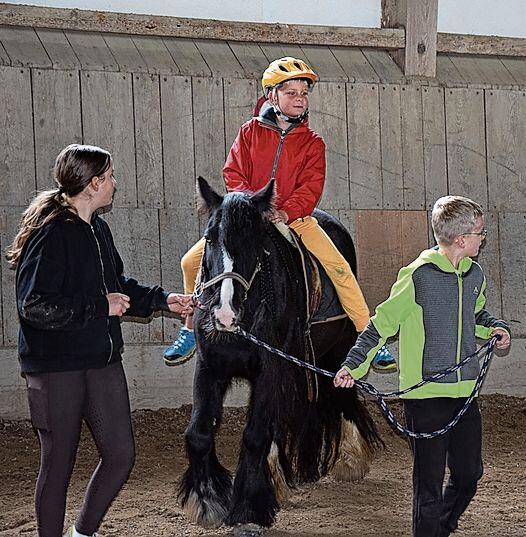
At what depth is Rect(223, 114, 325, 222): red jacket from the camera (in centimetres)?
459

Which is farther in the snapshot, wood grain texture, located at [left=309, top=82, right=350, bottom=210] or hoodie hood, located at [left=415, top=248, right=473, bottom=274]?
wood grain texture, located at [left=309, top=82, right=350, bottom=210]

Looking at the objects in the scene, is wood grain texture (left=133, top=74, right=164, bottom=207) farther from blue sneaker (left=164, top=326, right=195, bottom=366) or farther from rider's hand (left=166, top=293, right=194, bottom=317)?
rider's hand (left=166, top=293, right=194, bottom=317)

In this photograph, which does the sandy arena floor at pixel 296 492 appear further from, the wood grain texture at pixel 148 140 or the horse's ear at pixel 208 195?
the wood grain texture at pixel 148 140

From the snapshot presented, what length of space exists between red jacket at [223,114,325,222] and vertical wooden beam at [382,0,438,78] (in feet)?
9.64

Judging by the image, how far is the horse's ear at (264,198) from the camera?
403cm

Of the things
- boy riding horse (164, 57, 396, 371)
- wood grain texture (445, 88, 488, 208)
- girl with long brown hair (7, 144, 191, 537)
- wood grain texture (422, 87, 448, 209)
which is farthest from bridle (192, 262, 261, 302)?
wood grain texture (445, 88, 488, 208)

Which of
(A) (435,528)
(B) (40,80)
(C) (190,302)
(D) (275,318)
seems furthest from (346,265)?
(B) (40,80)

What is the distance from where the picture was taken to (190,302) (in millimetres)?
3748

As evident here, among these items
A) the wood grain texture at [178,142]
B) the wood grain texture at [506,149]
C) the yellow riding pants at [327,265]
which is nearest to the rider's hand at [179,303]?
the yellow riding pants at [327,265]

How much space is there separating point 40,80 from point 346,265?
2824 mm

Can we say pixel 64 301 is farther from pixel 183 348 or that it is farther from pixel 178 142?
pixel 178 142

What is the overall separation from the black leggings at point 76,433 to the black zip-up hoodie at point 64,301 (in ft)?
0.19

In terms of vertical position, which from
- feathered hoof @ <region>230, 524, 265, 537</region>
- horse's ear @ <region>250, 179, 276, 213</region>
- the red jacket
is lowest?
feathered hoof @ <region>230, 524, 265, 537</region>

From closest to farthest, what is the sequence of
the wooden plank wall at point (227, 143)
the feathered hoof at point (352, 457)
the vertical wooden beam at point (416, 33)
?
the feathered hoof at point (352, 457) < the wooden plank wall at point (227, 143) < the vertical wooden beam at point (416, 33)
